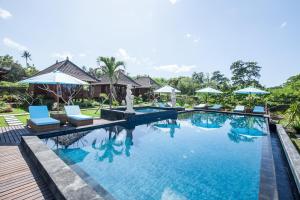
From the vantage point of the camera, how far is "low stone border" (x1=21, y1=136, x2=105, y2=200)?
2.96m

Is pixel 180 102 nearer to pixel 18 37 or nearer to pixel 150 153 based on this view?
pixel 150 153

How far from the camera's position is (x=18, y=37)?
1909 centimetres

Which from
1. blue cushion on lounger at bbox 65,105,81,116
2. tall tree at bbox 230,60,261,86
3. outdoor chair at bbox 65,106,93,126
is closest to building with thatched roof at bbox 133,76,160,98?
blue cushion on lounger at bbox 65,105,81,116

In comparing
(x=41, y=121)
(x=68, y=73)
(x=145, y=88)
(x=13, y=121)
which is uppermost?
(x=68, y=73)

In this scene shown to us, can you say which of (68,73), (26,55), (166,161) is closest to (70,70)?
(68,73)

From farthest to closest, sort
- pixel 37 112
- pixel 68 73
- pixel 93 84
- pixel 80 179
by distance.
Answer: pixel 93 84, pixel 68 73, pixel 37 112, pixel 80 179

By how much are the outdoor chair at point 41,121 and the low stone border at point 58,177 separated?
2478 mm

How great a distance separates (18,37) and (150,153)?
20.5m

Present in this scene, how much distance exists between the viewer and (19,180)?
3820 mm

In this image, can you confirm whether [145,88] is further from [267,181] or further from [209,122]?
[267,181]

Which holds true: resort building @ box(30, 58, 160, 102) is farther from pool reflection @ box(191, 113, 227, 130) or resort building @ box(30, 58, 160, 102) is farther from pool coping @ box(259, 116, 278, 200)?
pool coping @ box(259, 116, 278, 200)

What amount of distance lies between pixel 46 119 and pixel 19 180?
4.95 m

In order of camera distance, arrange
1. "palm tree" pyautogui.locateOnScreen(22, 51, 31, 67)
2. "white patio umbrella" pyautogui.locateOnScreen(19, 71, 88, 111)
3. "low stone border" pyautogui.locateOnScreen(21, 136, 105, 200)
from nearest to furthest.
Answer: "low stone border" pyautogui.locateOnScreen(21, 136, 105, 200) < "white patio umbrella" pyautogui.locateOnScreen(19, 71, 88, 111) < "palm tree" pyautogui.locateOnScreen(22, 51, 31, 67)

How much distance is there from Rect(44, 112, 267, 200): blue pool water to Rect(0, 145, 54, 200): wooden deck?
1465 mm
